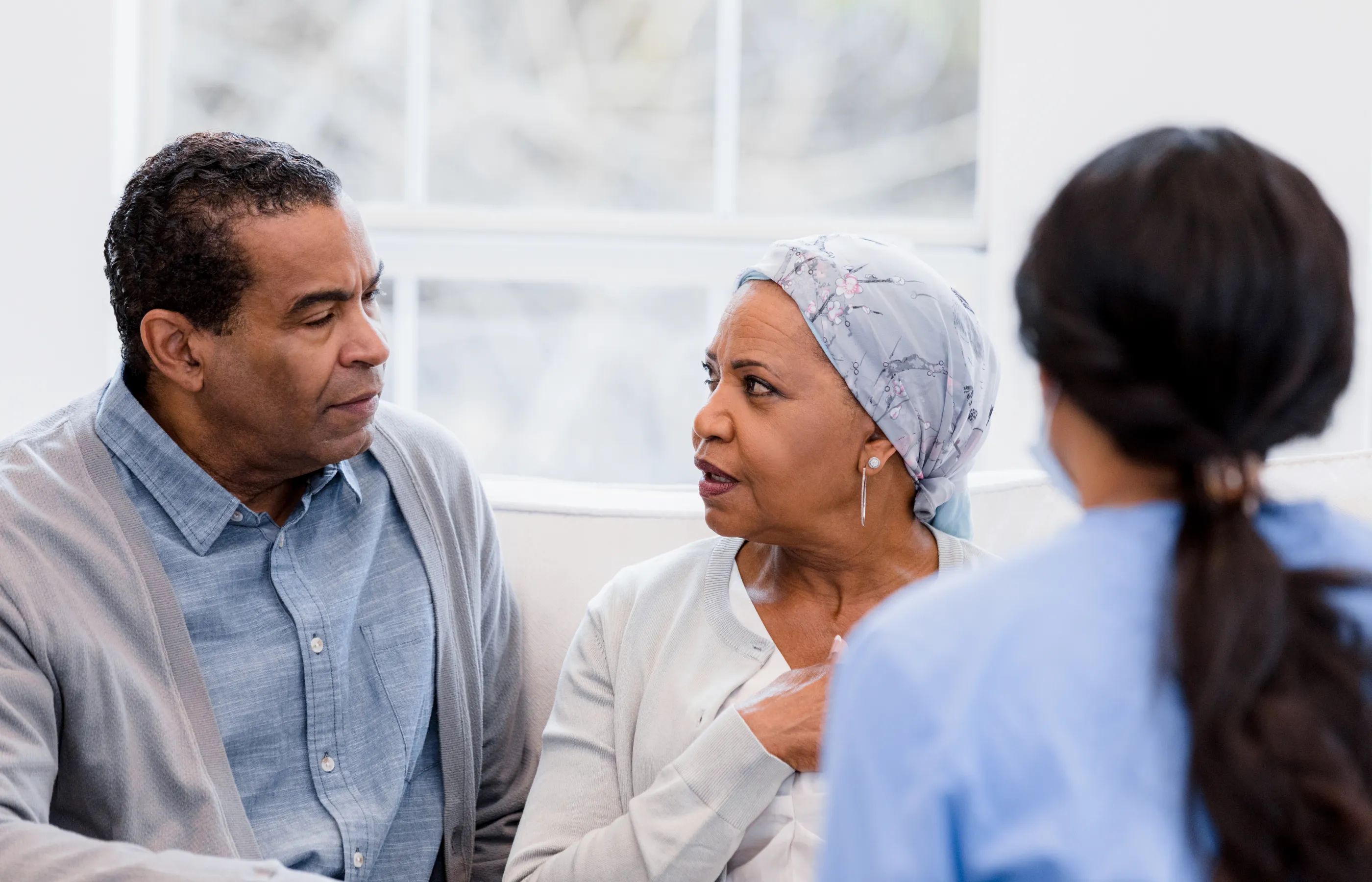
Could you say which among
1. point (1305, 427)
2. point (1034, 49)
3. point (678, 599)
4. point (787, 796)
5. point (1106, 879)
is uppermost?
point (1034, 49)

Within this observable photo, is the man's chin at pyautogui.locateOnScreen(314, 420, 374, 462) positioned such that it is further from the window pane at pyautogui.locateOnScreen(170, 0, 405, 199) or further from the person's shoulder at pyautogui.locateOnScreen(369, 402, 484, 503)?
the window pane at pyautogui.locateOnScreen(170, 0, 405, 199)

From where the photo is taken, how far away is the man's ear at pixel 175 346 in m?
1.58

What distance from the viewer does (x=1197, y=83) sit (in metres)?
2.83

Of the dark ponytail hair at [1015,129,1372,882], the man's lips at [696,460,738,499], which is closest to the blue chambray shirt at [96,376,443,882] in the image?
the man's lips at [696,460,738,499]

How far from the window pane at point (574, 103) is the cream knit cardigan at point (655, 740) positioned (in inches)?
68.8

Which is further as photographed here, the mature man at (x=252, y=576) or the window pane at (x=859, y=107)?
the window pane at (x=859, y=107)

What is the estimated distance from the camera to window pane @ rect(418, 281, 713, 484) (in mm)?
3248

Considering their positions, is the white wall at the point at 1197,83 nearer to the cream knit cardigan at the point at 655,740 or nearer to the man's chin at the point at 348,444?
the cream knit cardigan at the point at 655,740

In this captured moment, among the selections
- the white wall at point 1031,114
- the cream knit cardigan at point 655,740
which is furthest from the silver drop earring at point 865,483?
the white wall at point 1031,114

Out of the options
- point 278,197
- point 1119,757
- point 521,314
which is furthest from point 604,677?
point 521,314

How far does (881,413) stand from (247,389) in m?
0.79

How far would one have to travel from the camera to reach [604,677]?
1.57 m

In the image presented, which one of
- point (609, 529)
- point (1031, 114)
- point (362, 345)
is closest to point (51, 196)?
point (362, 345)

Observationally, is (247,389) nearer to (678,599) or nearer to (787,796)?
(678,599)
